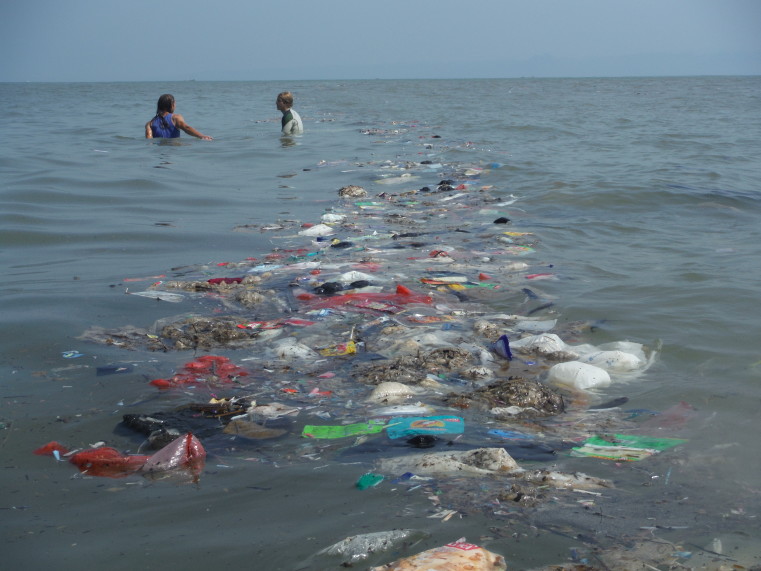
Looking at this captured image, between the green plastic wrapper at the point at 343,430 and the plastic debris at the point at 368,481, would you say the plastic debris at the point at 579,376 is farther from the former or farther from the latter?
the plastic debris at the point at 368,481

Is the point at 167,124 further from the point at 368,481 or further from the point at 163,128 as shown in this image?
the point at 368,481

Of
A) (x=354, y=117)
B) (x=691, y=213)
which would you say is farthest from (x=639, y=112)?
(x=691, y=213)

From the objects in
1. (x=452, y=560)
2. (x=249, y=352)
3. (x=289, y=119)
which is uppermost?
(x=289, y=119)

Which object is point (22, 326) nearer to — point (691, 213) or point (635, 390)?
point (635, 390)

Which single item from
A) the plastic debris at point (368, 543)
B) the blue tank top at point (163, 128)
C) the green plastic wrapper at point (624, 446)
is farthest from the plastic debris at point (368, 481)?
the blue tank top at point (163, 128)

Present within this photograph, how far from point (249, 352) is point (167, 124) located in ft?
33.3

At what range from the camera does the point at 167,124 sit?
1290 cm

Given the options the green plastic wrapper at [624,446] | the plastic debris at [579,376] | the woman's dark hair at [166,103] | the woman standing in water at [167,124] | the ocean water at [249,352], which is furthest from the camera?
the woman standing in water at [167,124]

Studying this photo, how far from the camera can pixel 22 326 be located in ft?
13.0

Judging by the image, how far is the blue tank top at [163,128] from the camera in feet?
42.2

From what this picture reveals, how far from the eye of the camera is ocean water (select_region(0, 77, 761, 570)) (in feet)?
6.87

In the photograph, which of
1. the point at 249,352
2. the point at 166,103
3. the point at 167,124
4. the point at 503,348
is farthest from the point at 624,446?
the point at 167,124

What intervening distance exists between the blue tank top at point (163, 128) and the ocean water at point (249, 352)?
48cm

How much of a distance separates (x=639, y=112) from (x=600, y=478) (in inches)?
904
